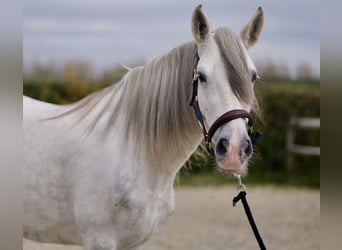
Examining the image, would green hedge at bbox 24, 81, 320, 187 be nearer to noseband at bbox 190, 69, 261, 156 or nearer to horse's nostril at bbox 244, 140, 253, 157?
noseband at bbox 190, 69, 261, 156

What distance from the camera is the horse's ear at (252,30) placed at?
2248 mm

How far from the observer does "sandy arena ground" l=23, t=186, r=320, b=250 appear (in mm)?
5250

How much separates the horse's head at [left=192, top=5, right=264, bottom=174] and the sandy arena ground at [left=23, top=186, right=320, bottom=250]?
6.60 ft

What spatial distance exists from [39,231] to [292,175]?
7.40m

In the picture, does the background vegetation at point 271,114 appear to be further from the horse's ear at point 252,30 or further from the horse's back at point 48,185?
the horse's ear at point 252,30

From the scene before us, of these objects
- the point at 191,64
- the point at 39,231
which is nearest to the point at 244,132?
the point at 191,64

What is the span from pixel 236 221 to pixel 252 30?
4.41 metres

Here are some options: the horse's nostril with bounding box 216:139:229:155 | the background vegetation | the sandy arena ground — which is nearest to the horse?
the horse's nostril with bounding box 216:139:229:155

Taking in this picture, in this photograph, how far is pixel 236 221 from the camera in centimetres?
629

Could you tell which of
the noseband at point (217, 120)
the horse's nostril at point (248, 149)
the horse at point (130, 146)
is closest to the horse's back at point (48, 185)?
the horse at point (130, 146)

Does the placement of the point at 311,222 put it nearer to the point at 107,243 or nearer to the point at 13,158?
the point at 107,243

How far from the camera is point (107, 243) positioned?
230 centimetres

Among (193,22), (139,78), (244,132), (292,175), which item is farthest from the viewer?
(292,175)

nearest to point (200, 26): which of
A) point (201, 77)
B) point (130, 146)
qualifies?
point (201, 77)
